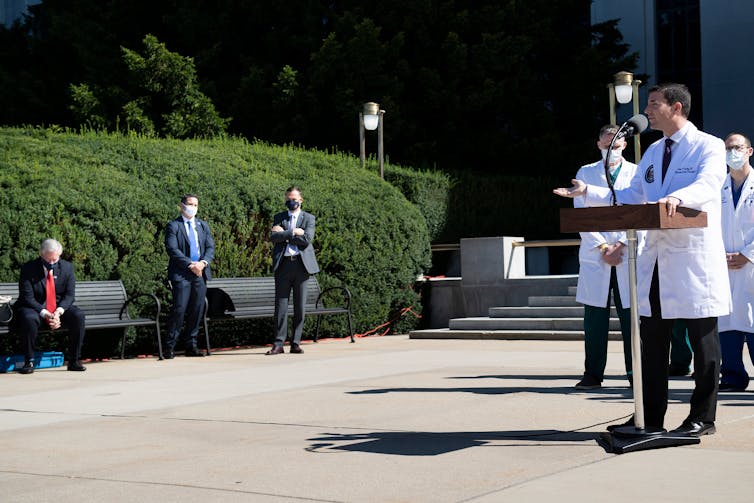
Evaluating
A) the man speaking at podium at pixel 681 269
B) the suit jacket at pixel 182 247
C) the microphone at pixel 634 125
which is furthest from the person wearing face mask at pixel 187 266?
the microphone at pixel 634 125

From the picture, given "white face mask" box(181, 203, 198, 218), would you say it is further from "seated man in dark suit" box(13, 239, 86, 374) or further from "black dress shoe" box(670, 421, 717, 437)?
"black dress shoe" box(670, 421, 717, 437)

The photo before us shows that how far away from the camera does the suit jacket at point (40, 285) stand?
11.9 m

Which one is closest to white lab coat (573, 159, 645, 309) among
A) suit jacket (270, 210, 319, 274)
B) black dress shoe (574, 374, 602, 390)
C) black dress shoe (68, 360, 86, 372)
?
black dress shoe (574, 374, 602, 390)

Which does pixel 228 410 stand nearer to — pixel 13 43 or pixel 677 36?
pixel 13 43

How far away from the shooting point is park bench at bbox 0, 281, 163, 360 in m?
12.8

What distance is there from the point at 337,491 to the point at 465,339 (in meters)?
10.7

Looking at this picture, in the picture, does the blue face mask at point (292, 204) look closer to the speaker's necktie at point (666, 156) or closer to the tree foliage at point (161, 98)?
the speaker's necktie at point (666, 156)

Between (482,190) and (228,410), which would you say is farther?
(482,190)

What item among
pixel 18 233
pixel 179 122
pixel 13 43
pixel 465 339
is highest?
pixel 13 43

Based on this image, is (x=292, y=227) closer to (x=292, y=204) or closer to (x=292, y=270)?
(x=292, y=204)

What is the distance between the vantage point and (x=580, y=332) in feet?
49.3

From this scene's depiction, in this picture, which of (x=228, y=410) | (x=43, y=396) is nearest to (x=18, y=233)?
(x=43, y=396)

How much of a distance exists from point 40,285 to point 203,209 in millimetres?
2905

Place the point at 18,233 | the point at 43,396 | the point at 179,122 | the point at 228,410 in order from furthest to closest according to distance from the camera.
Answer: the point at 179,122 < the point at 18,233 < the point at 43,396 < the point at 228,410
